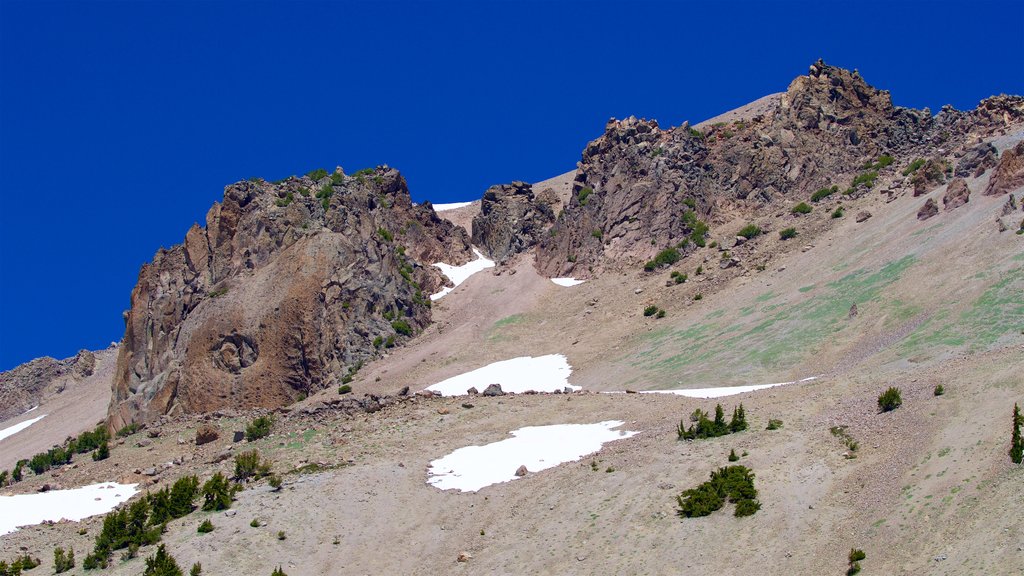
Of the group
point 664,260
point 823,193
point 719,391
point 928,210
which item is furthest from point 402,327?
point 928,210

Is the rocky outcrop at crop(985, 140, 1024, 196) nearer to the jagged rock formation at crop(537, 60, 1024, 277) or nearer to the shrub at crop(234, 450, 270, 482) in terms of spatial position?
the jagged rock formation at crop(537, 60, 1024, 277)

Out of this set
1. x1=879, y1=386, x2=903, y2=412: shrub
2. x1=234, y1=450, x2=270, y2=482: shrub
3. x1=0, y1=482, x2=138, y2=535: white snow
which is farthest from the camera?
x1=0, y1=482, x2=138, y2=535: white snow

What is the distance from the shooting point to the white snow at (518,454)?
30.9 meters

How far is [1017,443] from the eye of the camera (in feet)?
68.9

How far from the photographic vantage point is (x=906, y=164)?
6588 centimetres

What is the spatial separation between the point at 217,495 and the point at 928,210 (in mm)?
38965

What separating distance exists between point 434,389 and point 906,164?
37.4 metres

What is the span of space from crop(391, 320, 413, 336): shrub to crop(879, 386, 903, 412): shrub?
122ft

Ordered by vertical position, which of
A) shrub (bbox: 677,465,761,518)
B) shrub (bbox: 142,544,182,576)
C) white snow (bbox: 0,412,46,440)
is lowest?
shrub (bbox: 677,465,761,518)

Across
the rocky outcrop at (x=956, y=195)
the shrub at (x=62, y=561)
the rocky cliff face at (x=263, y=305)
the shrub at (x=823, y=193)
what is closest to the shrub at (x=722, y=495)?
the shrub at (x=62, y=561)

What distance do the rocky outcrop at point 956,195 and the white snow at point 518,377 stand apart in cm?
2155

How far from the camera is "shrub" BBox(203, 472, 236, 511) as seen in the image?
2980 centimetres

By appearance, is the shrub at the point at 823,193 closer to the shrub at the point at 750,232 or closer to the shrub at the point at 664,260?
the shrub at the point at 750,232

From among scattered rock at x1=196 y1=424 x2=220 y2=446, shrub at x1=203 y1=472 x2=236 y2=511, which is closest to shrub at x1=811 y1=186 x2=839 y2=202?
scattered rock at x1=196 y1=424 x2=220 y2=446
